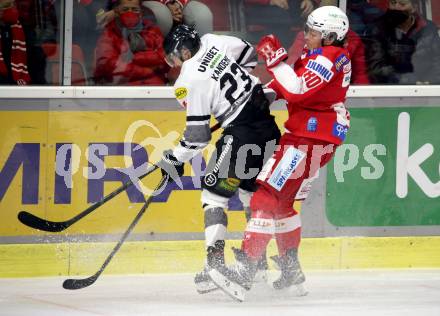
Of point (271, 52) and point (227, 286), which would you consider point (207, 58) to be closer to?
point (271, 52)

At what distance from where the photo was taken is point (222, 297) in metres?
6.24

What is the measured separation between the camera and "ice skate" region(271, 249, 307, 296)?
636 centimetres

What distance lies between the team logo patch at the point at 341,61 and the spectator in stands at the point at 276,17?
108 cm

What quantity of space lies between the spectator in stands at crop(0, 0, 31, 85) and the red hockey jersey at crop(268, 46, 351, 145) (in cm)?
148

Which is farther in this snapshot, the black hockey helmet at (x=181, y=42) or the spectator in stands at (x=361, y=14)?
the spectator in stands at (x=361, y=14)

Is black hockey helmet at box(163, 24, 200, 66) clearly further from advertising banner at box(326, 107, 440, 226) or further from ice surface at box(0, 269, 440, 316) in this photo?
advertising banner at box(326, 107, 440, 226)

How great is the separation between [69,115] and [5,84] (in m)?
0.40

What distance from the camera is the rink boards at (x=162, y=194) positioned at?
6.87 meters

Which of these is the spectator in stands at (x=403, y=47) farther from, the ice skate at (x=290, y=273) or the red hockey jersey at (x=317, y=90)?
the ice skate at (x=290, y=273)

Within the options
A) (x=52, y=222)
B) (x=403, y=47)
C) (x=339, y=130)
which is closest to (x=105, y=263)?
(x=52, y=222)

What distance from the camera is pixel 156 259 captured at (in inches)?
277

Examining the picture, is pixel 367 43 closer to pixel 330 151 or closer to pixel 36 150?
pixel 330 151

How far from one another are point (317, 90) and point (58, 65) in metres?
1.68

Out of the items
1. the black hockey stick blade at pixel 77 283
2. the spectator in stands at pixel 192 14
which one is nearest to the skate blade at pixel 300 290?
the black hockey stick blade at pixel 77 283
